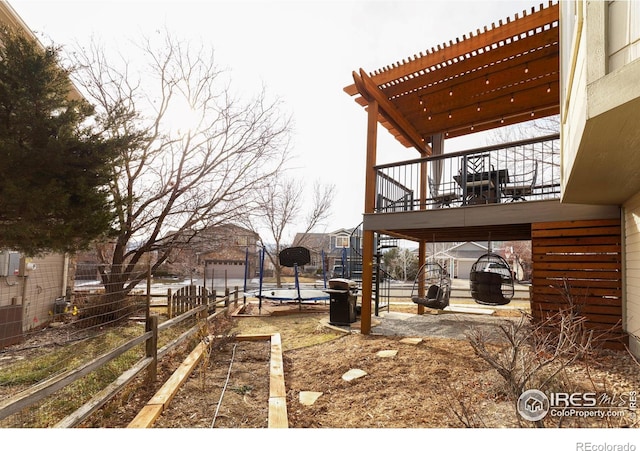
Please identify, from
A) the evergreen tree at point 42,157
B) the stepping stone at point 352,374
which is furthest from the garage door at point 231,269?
→ the stepping stone at point 352,374

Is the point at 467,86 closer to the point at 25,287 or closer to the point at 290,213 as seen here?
the point at 25,287

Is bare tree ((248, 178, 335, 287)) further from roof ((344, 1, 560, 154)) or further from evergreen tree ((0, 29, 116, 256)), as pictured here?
evergreen tree ((0, 29, 116, 256))

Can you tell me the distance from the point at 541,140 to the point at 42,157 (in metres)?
6.89

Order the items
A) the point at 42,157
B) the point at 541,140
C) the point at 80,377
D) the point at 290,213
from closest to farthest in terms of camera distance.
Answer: the point at 80,377 < the point at 42,157 < the point at 541,140 < the point at 290,213

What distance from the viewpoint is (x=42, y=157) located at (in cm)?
423

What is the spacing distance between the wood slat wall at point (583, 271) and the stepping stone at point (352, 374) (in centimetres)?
253

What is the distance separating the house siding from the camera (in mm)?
4172

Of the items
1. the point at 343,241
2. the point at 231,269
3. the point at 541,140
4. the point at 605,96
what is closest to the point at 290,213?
the point at 343,241

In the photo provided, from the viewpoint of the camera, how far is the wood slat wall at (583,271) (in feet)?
15.5

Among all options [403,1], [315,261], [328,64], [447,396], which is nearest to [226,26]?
[328,64]

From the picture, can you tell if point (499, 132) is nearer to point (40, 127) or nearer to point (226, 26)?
point (226, 26)

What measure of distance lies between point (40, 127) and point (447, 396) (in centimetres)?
555

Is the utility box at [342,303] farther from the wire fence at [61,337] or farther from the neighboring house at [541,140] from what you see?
the wire fence at [61,337]

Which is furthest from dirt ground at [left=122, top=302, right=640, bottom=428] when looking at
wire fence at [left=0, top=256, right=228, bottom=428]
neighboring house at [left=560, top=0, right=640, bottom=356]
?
neighboring house at [left=560, top=0, right=640, bottom=356]
